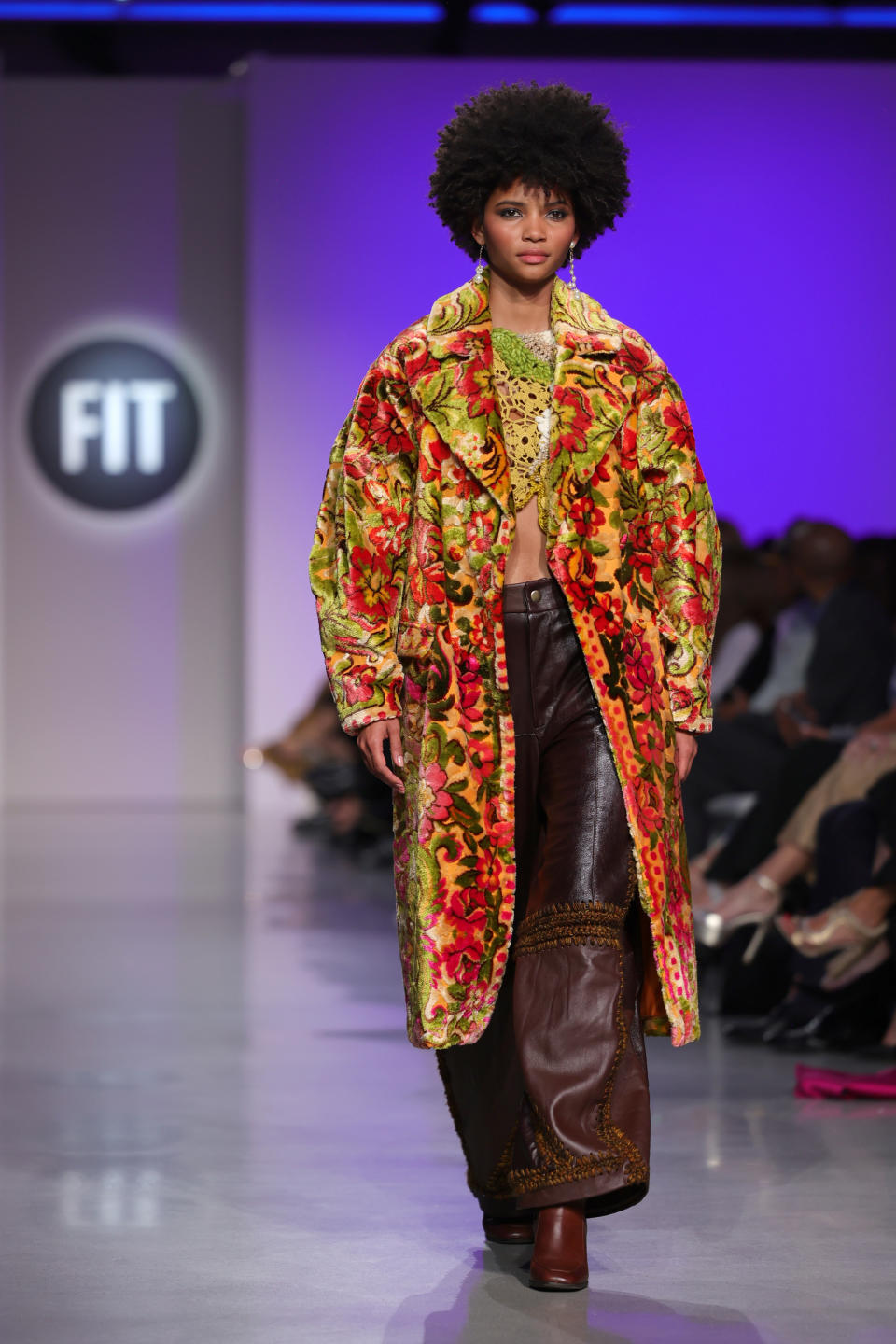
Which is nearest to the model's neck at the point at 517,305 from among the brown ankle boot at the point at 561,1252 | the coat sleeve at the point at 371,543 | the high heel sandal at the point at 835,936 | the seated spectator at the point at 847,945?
the coat sleeve at the point at 371,543

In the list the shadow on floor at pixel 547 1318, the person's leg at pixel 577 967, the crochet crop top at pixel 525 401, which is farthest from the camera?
the crochet crop top at pixel 525 401

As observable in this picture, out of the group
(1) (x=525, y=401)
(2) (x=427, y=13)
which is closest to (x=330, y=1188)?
(1) (x=525, y=401)

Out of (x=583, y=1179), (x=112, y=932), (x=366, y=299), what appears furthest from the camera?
(x=366, y=299)

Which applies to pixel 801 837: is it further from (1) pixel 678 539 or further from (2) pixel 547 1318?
(2) pixel 547 1318

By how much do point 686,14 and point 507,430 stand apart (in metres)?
8.66

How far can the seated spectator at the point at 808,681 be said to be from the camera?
176 inches

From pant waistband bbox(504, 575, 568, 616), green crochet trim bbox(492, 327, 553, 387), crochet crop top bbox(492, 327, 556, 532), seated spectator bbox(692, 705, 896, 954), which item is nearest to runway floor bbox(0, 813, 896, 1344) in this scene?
seated spectator bbox(692, 705, 896, 954)

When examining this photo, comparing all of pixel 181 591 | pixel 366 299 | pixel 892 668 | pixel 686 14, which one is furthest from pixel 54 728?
pixel 892 668

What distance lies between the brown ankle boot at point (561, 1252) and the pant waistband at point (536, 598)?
63cm

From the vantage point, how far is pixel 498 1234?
2348 millimetres

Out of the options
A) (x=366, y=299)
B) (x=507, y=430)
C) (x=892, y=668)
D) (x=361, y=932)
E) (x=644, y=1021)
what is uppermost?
(x=366, y=299)

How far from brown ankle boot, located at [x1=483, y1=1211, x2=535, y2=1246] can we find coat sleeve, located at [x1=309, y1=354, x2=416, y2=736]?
60cm

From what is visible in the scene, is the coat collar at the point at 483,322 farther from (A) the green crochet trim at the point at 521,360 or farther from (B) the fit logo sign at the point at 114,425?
(B) the fit logo sign at the point at 114,425

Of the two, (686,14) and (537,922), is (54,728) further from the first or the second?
(537,922)
